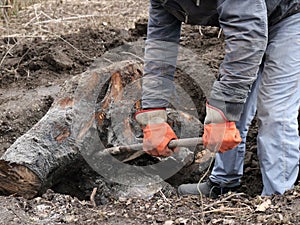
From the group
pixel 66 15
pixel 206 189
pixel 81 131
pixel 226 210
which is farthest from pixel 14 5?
pixel 226 210

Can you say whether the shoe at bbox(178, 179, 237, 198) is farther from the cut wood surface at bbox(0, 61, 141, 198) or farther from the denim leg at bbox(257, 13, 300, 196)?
the cut wood surface at bbox(0, 61, 141, 198)

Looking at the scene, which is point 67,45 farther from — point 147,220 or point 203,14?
point 147,220

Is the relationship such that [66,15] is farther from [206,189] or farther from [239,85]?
[239,85]

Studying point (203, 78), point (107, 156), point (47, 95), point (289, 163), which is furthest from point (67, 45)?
point (289, 163)

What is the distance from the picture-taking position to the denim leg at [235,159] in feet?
12.3

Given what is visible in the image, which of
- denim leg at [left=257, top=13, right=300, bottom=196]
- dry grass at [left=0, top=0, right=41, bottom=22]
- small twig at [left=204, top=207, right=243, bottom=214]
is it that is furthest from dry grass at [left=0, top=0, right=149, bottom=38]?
→ small twig at [left=204, top=207, right=243, bottom=214]

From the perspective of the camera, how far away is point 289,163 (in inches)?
133

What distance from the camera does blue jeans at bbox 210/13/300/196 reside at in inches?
130

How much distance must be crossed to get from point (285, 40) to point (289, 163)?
2.39ft

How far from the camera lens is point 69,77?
514 centimetres

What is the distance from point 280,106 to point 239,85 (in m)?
0.44

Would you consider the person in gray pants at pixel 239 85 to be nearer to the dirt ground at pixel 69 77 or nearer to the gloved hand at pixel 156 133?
the gloved hand at pixel 156 133

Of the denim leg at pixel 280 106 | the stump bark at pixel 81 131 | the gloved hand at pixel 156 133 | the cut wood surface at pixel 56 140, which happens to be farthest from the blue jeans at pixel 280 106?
the cut wood surface at pixel 56 140

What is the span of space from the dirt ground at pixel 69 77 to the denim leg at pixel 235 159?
0.17 m
